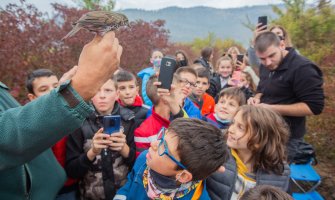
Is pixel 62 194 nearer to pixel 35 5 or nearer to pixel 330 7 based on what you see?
pixel 35 5

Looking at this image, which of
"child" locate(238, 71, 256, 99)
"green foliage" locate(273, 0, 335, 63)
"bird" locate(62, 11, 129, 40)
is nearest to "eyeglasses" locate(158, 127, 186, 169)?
"bird" locate(62, 11, 129, 40)

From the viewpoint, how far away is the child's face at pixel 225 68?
228 inches

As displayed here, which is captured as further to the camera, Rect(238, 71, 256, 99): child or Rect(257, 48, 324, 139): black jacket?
Rect(238, 71, 256, 99): child

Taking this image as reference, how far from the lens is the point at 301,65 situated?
295 centimetres

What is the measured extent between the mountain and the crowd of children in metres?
33.3

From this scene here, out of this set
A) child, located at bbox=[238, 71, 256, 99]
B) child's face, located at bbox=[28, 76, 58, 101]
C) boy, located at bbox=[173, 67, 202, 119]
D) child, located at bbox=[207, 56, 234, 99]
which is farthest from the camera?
child, located at bbox=[207, 56, 234, 99]

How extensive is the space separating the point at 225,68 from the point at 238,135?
362 centimetres

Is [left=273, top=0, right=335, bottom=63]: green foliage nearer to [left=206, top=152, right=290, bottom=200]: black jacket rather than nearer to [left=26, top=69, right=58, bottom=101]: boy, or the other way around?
[left=206, top=152, right=290, bottom=200]: black jacket

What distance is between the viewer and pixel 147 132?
2.66m

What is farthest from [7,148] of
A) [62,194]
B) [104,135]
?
[62,194]

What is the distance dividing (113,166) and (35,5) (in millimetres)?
3886

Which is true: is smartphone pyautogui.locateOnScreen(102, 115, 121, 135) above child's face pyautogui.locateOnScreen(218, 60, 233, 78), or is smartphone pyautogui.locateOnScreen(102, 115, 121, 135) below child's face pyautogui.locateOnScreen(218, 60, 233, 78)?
above

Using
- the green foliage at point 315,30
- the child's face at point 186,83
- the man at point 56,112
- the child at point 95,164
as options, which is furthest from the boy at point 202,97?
the green foliage at point 315,30

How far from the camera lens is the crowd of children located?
1813mm
